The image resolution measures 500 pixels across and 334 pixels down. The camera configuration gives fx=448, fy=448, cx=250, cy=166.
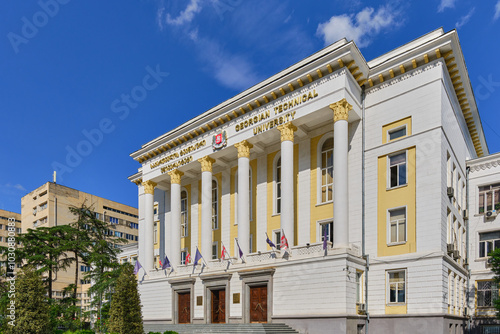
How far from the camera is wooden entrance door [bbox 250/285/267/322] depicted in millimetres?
28250

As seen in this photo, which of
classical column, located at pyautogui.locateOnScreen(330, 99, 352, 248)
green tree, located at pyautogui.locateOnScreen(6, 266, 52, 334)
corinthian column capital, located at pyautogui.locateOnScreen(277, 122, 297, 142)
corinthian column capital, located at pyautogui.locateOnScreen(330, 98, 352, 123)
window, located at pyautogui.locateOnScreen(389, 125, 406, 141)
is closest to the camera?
green tree, located at pyautogui.locateOnScreen(6, 266, 52, 334)

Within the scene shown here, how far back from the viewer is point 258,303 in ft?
94.1

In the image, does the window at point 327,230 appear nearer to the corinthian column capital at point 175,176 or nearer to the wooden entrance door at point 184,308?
the wooden entrance door at point 184,308

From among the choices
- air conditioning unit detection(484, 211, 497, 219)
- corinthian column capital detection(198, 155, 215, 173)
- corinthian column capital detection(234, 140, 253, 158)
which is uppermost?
corinthian column capital detection(234, 140, 253, 158)

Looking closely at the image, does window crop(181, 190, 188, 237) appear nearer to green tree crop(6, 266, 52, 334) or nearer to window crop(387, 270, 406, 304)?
green tree crop(6, 266, 52, 334)

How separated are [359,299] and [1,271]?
42.7 metres

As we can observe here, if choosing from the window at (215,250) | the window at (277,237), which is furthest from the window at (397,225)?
the window at (215,250)

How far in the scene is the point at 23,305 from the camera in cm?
2152

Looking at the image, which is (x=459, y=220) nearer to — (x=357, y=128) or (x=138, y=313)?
(x=357, y=128)

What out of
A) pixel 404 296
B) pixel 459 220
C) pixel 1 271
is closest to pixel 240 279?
pixel 404 296

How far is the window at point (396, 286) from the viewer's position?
25.1m

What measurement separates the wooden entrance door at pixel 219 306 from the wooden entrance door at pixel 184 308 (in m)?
2.66

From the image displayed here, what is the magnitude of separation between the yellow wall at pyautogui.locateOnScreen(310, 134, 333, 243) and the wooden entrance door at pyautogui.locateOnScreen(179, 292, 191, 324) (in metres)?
11.1

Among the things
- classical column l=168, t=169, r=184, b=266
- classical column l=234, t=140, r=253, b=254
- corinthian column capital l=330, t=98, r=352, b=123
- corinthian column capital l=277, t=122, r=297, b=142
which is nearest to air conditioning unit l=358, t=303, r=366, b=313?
classical column l=234, t=140, r=253, b=254
